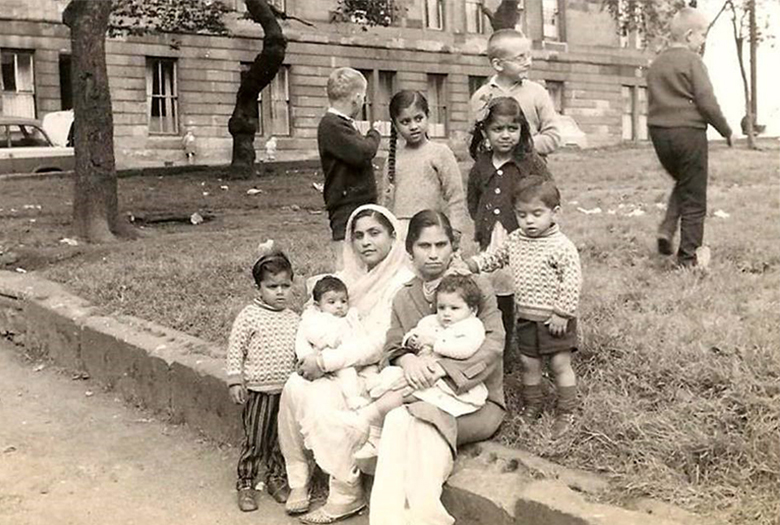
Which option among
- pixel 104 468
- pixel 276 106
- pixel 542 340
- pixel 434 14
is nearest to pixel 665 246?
pixel 542 340

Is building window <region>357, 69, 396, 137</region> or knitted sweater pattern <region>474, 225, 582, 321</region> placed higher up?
building window <region>357, 69, 396, 137</region>

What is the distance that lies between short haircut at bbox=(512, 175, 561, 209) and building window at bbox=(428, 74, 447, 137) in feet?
101

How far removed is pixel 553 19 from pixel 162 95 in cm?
1799

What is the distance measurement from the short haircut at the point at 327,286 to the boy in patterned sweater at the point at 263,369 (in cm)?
20

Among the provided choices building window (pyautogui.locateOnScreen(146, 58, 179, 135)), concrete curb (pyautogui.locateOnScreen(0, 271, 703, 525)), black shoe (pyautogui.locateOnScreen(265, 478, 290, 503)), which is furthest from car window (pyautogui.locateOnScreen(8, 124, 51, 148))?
black shoe (pyautogui.locateOnScreen(265, 478, 290, 503))

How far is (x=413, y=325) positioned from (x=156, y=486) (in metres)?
1.52

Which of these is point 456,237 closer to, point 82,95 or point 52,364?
point 52,364

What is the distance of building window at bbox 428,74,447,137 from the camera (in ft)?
114

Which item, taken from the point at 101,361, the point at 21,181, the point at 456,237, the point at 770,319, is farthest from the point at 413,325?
the point at 21,181

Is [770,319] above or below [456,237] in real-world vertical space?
below

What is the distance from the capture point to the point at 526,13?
127 ft

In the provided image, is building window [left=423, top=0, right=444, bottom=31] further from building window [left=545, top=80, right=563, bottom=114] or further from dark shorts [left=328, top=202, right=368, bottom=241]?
dark shorts [left=328, top=202, right=368, bottom=241]

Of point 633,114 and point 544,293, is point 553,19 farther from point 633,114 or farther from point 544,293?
point 544,293

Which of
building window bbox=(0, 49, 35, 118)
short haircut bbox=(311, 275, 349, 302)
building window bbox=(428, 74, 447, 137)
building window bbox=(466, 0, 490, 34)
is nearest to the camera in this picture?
short haircut bbox=(311, 275, 349, 302)
